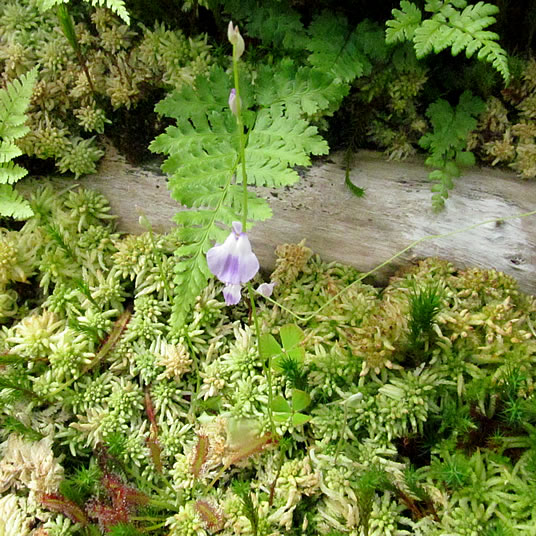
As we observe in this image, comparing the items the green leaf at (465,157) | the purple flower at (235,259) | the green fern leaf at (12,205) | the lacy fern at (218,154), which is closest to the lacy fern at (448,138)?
the green leaf at (465,157)

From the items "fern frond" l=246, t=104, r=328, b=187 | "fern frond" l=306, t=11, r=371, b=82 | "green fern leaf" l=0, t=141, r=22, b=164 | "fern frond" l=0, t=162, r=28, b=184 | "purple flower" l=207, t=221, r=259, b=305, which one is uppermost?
"fern frond" l=306, t=11, r=371, b=82

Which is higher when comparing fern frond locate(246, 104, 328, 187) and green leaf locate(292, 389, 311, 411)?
fern frond locate(246, 104, 328, 187)

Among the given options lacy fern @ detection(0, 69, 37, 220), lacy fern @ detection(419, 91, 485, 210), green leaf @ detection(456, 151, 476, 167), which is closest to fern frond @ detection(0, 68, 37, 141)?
lacy fern @ detection(0, 69, 37, 220)

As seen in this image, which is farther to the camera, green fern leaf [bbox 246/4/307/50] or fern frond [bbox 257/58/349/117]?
green fern leaf [bbox 246/4/307/50]

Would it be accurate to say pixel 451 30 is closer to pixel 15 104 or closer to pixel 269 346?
pixel 269 346

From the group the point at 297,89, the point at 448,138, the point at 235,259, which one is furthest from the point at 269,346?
the point at 448,138

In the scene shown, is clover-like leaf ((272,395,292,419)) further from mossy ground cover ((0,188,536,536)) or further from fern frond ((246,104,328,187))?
fern frond ((246,104,328,187))
